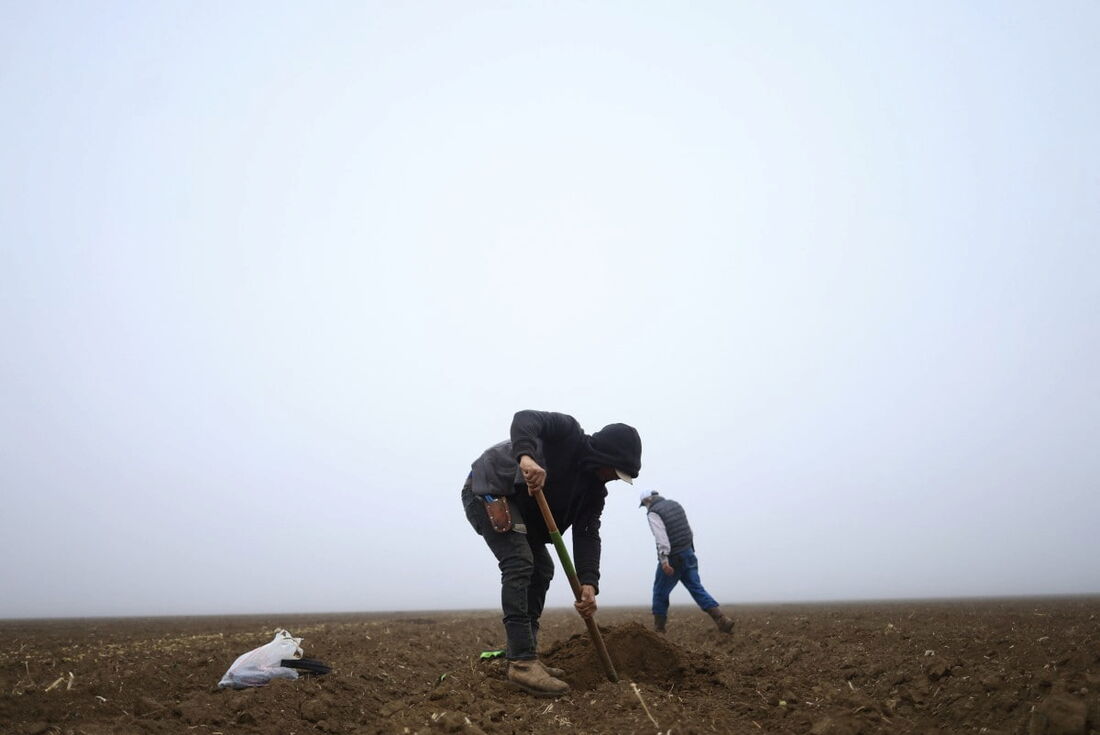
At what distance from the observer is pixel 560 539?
16.5 ft

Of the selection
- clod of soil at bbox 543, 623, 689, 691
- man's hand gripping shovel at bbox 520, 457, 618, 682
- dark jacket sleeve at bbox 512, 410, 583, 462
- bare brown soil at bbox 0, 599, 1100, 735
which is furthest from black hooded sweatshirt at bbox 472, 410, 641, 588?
bare brown soil at bbox 0, 599, 1100, 735

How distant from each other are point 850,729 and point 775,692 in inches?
53.4

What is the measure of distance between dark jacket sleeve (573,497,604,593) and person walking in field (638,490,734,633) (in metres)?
3.64

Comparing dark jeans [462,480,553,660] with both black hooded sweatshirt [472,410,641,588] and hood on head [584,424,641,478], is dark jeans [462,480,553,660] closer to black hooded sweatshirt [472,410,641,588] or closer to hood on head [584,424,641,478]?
black hooded sweatshirt [472,410,641,588]

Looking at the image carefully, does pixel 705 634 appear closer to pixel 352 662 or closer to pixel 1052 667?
pixel 352 662

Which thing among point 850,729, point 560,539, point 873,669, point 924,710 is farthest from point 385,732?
point 873,669

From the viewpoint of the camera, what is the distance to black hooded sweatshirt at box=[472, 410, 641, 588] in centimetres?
504

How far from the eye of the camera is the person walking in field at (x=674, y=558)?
8992 millimetres

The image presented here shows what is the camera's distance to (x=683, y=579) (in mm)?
9070

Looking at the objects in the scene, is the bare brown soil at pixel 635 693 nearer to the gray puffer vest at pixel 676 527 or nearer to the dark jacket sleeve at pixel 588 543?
the dark jacket sleeve at pixel 588 543

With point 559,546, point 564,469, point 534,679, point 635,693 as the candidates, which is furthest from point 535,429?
point 635,693

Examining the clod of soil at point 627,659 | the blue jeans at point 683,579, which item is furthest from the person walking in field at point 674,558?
the clod of soil at point 627,659

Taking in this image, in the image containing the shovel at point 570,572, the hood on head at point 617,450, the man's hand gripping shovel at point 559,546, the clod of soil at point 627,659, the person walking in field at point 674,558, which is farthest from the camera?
the person walking in field at point 674,558

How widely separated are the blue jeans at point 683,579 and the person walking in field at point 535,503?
149 inches
